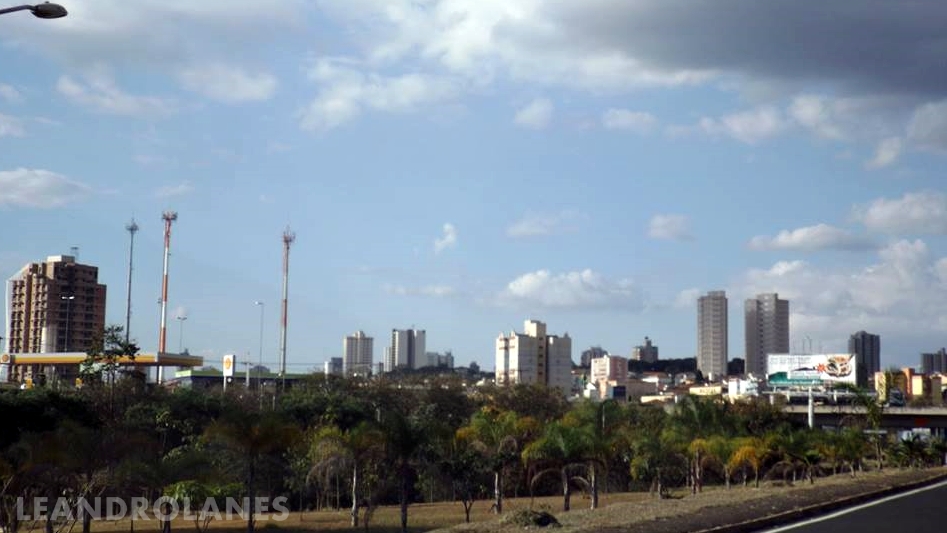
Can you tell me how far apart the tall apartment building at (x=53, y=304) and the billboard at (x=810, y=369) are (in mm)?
89854

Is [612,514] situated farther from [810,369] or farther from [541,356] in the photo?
[541,356]

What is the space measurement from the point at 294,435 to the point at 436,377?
60450 millimetres

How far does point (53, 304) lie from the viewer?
146125mm

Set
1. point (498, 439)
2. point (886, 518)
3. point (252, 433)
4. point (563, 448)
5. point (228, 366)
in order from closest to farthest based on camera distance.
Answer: point (886, 518) → point (252, 433) → point (563, 448) → point (498, 439) → point (228, 366)

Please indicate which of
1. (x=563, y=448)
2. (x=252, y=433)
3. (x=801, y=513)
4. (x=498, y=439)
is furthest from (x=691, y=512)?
(x=498, y=439)

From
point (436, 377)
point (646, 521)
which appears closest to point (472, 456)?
point (646, 521)

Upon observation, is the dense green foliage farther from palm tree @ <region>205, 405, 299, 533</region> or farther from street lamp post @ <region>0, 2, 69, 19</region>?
street lamp post @ <region>0, 2, 69, 19</region>

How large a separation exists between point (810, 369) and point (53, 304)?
320 feet

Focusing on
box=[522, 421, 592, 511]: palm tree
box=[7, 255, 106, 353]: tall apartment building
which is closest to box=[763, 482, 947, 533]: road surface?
box=[522, 421, 592, 511]: palm tree

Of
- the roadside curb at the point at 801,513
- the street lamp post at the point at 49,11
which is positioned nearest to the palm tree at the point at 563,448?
the roadside curb at the point at 801,513

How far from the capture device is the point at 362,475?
136ft

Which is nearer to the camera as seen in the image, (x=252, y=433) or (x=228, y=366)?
(x=252, y=433)

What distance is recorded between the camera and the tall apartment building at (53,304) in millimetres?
147125

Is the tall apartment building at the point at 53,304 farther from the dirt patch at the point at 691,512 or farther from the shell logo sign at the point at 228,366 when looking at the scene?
the dirt patch at the point at 691,512
